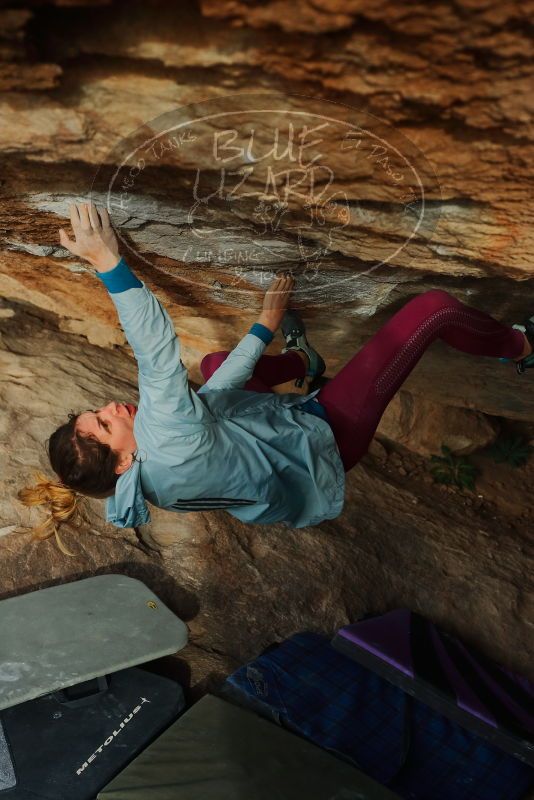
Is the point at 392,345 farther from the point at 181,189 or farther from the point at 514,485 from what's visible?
the point at 514,485

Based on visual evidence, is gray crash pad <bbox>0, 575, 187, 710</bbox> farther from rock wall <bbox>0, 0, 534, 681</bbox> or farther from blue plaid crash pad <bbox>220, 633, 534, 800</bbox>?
blue plaid crash pad <bbox>220, 633, 534, 800</bbox>

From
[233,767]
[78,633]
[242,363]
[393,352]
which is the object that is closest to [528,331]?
[393,352]

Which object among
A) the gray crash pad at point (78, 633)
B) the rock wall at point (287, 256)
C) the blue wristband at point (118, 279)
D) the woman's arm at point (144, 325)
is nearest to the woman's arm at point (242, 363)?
the rock wall at point (287, 256)

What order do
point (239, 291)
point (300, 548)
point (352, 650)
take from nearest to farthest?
point (352, 650)
point (239, 291)
point (300, 548)

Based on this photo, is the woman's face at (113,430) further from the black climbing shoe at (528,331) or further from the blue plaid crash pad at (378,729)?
the black climbing shoe at (528,331)

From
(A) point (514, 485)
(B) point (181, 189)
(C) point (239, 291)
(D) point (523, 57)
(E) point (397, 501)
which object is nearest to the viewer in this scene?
(D) point (523, 57)

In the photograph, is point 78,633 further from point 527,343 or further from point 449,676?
point 527,343

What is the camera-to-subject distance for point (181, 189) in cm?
215

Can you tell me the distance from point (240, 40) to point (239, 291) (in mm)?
1884

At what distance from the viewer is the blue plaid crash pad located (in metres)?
2.70

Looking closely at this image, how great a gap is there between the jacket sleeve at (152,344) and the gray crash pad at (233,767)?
124 cm

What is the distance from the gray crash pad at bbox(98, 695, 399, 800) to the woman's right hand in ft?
5.71

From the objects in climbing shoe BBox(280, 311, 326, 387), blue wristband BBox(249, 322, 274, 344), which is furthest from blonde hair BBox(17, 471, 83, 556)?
climbing shoe BBox(280, 311, 326, 387)

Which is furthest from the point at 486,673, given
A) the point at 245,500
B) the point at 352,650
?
the point at 245,500
